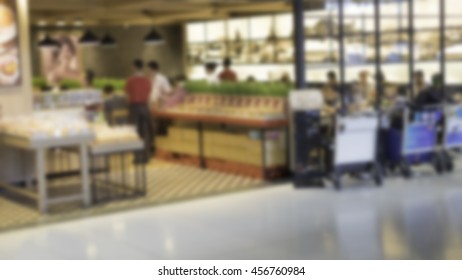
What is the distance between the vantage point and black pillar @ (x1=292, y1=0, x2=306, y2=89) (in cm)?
905

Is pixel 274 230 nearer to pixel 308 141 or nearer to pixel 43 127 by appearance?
pixel 308 141

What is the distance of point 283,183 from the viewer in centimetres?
961

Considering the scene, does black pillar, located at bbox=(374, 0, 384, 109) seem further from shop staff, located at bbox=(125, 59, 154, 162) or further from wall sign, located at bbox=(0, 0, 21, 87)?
wall sign, located at bbox=(0, 0, 21, 87)

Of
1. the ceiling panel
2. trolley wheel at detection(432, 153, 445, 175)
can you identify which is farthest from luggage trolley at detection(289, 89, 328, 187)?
the ceiling panel

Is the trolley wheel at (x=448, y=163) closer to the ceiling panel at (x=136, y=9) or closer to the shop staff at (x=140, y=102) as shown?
the ceiling panel at (x=136, y=9)

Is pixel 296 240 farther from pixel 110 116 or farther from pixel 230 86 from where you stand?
pixel 110 116

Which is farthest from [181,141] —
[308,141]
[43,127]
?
[43,127]

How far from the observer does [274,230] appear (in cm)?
715

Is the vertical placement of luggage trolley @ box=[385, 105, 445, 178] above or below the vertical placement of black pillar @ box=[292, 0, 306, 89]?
below

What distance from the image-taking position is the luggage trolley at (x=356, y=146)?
9.02 m

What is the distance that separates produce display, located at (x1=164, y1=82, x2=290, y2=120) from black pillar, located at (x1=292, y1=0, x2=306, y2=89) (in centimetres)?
61

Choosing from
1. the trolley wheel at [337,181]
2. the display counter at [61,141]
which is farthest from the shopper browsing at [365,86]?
the display counter at [61,141]

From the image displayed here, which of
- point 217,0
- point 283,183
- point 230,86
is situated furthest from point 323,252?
point 217,0

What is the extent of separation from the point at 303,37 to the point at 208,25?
31.6ft
